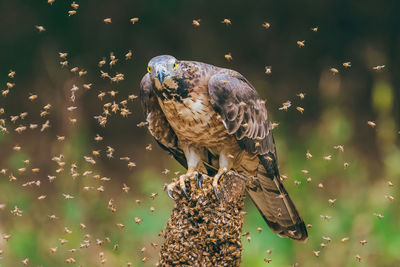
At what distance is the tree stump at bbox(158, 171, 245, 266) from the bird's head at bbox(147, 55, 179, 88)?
0.85 m

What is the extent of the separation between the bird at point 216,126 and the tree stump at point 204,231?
35 centimetres

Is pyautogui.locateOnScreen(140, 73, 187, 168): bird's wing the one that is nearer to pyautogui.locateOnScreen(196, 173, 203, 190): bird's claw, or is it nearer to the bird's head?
the bird's head

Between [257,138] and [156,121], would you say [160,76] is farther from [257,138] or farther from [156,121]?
[257,138]

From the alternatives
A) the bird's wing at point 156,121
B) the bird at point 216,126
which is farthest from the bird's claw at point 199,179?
the bird's wing at point 156,121

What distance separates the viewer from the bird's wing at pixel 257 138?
414 centimetres

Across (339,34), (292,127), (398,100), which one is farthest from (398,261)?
(339,34)

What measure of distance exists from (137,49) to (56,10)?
0.96m

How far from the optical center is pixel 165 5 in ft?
22.8

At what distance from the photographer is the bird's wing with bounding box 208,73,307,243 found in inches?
163

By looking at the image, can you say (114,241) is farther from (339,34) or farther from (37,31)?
(339,34)

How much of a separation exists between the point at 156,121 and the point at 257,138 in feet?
2.38

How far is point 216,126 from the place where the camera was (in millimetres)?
4246

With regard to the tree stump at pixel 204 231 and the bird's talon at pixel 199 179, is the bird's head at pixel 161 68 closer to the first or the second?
the bird's talon at pixel 199 179

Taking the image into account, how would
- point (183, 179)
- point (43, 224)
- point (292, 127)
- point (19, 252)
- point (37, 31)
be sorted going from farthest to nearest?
point (37, 31)
point (292, 127)
point (43, 224)
point (19, 252)
point (183, 179)
